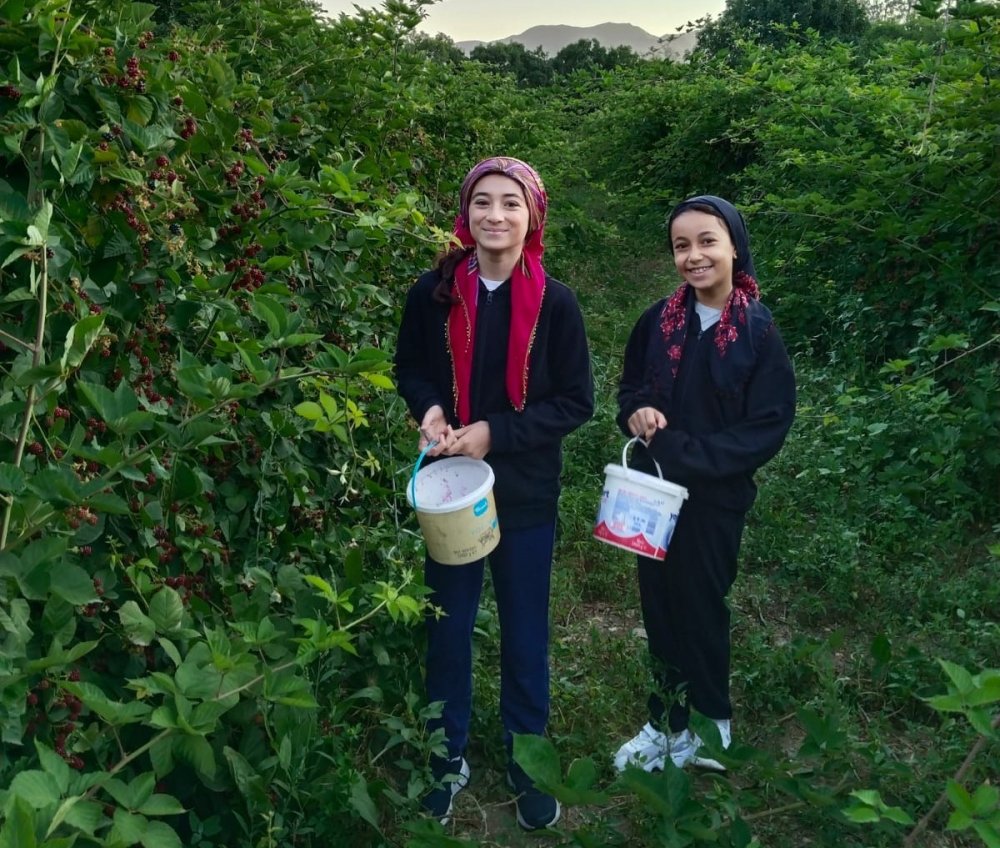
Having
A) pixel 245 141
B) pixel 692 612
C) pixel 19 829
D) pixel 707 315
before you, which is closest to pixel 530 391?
pixel 707 315

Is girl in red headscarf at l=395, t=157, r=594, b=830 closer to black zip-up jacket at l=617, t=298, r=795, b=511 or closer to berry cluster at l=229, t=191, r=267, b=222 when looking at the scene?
black zip-up jacket at l=617, t=298, r=795, b=511

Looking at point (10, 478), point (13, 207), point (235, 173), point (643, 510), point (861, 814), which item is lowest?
point (861, 814)

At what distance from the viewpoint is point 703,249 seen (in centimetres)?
259

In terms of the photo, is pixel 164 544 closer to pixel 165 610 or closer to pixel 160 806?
pixel 165 610

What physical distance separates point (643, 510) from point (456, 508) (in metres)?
0.55

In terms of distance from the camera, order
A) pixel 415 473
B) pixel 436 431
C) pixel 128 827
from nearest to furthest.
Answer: pixel 128 827, pixel 415 473, pixel 436 431

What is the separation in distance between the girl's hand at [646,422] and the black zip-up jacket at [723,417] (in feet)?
0.07

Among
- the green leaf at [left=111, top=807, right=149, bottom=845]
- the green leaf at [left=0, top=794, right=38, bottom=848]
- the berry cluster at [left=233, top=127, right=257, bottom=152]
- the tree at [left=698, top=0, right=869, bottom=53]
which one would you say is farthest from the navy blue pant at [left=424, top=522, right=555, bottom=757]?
the tree at [left=698, top=0, right=869, bottom=53]

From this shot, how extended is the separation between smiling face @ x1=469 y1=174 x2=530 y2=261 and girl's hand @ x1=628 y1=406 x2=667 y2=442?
0.61 m

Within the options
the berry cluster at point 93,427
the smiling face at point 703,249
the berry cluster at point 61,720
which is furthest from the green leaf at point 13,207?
the smiling face at point 703,249

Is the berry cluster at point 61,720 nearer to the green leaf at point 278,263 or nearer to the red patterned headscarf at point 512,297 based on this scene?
the green leaf at point 278,263

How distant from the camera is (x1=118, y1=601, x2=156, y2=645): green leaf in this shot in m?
1.80

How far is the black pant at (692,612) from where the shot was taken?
267cm

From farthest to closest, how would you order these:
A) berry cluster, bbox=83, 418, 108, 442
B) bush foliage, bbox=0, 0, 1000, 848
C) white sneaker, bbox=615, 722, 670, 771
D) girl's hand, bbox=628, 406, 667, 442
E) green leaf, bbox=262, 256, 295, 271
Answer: white sneaker, bbox=615, 722, 670, 771
girl's hand, bbox=628, 406, 667, 442
green leaf, bbox=262, 256, 295, 271
berry cluster, bbox=83, 418, 108, 442
bush foliage, bbox=0, 0, 1000, 848
